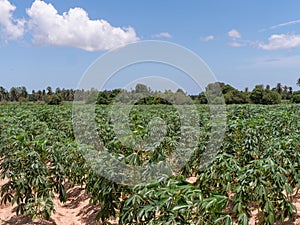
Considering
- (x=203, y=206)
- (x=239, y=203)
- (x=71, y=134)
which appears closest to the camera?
(x=203, y=206)

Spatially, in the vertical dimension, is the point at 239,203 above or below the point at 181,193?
below

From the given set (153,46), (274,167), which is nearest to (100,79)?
(153,46)

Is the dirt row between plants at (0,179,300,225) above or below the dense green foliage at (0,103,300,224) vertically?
below

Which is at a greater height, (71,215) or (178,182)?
(178,182)

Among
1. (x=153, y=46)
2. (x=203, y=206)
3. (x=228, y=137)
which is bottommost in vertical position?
(x=203, y=206)

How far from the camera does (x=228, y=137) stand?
571 centimetres

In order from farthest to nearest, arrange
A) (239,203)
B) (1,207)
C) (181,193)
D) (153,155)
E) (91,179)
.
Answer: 1. (1,207)
2. (91,179)
3. (153,155)
4. (239,203)
5. (181,193)

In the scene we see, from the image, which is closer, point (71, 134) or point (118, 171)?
point (118, 171)

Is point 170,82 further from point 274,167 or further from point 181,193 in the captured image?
point 181,193

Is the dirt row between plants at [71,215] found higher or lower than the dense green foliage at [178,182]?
lower

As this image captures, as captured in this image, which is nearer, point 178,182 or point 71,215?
point 178,182

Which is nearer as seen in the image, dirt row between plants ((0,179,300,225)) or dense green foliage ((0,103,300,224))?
dense green foliage ((0,103,300,224))

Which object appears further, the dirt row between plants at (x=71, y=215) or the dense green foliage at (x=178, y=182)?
the dirt row between plants at (x=71, y=215)

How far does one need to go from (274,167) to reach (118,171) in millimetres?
1699
